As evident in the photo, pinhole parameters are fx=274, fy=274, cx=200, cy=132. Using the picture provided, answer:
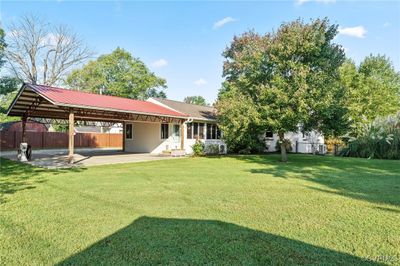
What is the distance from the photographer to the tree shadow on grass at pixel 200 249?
3.33 metres

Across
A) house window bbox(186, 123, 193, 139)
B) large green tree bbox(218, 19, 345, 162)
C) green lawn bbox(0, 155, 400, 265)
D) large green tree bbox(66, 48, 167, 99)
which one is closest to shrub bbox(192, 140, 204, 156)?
house window bbox(186, 123, 193, 139)

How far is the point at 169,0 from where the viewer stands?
14.8 meters

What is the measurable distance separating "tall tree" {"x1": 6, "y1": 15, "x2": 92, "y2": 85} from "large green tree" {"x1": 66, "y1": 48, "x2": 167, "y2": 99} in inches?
213

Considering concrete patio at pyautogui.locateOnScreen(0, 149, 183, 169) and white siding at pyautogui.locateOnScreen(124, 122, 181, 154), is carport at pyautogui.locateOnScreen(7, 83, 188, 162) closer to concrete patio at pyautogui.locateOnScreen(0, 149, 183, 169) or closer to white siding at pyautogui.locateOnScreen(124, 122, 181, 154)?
concrete patio at pyautogui.locateOnScreen(0, 149, 183, 169)

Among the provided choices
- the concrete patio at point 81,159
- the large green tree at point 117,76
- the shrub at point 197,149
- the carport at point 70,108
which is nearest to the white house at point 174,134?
the shrub at point 197,149

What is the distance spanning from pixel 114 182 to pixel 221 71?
855 inches

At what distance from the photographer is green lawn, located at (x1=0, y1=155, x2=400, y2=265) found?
349 cm

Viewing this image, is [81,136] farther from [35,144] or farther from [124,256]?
[124,256]

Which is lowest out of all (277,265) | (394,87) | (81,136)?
(277,265)

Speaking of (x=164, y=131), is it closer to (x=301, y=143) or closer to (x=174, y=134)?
(x=174, y=134)

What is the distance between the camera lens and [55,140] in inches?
1081

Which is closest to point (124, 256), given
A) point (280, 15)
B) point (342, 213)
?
point (342, 213)

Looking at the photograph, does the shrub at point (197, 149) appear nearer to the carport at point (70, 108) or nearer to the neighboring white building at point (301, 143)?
the carport at point (70, 108)

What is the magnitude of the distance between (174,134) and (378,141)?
46.8 ft
